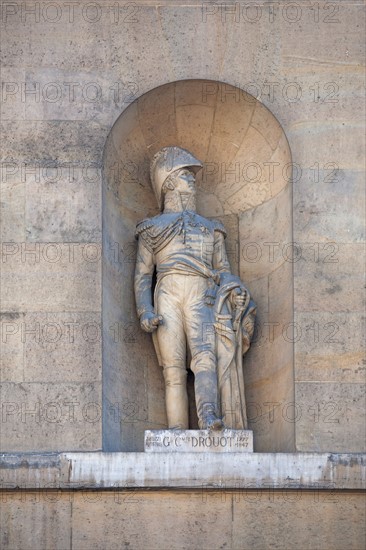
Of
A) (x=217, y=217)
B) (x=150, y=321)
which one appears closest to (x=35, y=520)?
(x=150, y=321)

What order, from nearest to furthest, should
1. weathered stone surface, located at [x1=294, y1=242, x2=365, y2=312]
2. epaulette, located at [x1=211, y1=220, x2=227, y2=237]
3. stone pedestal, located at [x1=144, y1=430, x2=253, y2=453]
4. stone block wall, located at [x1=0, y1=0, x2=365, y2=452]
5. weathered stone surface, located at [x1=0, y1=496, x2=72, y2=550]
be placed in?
weathered stone surface, located at [x1=0, y1=496, x2=72, y2=550] < stone pedestal, located at [x1=144, y1=430, x2=253, y2=453] < stone block wall, located at [x1=0, y1=0, x2=365, y2=452] < weathered stone surface, located at [x1=294, y1=242, x2=365, y2=312] < epaulette, located at [x1=211, y1=220, x2=227, y2=237]

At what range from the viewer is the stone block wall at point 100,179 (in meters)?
21.5

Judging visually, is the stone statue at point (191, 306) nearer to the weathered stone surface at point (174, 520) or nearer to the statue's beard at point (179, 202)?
the statue's beard at point (179, 202)

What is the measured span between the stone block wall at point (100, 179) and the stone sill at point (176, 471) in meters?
0.44

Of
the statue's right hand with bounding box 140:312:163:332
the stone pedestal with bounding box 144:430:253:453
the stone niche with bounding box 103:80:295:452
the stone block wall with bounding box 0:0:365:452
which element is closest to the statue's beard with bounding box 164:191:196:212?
the stone niche with bounding box 103:80:295:452

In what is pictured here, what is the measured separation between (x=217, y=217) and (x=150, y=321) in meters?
1.76

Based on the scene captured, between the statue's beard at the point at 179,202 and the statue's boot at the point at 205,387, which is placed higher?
the statue's beard at the point at 179,202

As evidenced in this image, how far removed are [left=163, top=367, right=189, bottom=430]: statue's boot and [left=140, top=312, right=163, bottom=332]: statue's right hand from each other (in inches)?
16.9

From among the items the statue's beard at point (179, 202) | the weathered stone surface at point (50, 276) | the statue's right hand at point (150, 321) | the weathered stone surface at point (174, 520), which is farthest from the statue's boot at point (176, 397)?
the statue's beard at point (179, 202)

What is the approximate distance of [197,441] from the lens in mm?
21203

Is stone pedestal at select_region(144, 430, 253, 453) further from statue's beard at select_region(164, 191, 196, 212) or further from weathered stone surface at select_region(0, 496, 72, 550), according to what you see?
statue's beard at select_region(164, 191, 196, 212)

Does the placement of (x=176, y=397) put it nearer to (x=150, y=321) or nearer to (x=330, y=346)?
(x=150, y=321)

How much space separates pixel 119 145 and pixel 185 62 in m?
1.07

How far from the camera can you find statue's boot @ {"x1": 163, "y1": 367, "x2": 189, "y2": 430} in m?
21.8
